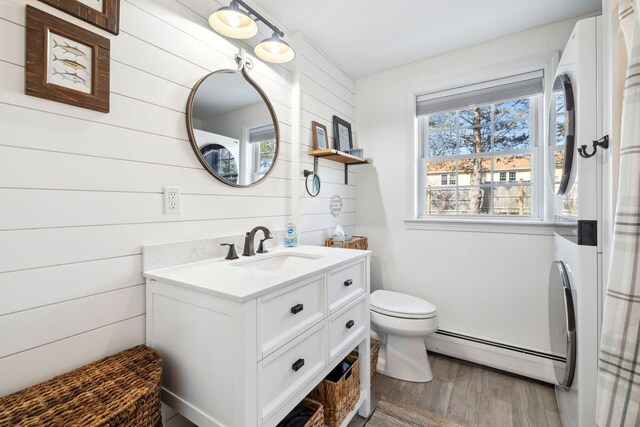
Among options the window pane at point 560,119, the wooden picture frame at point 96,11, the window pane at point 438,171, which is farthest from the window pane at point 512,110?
the wooden picture frame at point 96,11

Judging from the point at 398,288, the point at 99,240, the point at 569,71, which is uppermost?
the point at 569,71

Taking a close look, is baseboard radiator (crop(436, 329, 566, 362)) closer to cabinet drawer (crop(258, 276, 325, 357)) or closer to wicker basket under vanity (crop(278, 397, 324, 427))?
wicker basket under vanity (crop(278, 397, 324, 427))

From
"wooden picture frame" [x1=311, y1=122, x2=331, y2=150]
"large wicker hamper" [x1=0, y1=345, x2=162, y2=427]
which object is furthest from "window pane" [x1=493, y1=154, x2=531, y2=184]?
"large wicker hamper" [x1=0, y1=345, x2=162, y2=427]

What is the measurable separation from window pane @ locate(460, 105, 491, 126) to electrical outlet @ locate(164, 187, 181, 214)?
2.24 metres

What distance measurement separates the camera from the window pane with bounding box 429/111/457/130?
241 centimetres

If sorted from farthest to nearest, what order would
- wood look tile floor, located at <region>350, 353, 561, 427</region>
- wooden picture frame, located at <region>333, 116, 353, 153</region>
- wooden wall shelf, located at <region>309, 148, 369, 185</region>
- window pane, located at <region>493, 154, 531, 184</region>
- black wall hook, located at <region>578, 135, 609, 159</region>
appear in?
1. wooden picture frame, located at <region>333, 116, 353, 153</region>
2. window pane, located at <region>493, 154, 531, 184</region>
3. wooden wall shelf, located at <region>309, 148, 369, 185</region>
4. wood look tile floor, located at <region>350, 353, 561, 427</region>
5. black wall hook, located at <region>578, 135, 609, 159</region>

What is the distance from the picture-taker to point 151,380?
0.89 meters

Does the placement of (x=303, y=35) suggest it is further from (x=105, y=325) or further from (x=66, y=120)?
(x=105, y=325)

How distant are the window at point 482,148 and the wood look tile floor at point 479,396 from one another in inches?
46.7

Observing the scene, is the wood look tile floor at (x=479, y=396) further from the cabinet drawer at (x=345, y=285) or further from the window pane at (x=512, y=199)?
the window pane at (x=512, y=199)

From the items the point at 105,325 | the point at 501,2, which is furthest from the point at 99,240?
the point at 501,2

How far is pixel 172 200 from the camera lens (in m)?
1.26

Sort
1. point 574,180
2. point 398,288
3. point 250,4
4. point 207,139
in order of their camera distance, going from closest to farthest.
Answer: point 574,180 → point 207,139 → point 250,4 → point 398,288

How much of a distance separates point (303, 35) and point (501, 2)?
1260 millimetres
